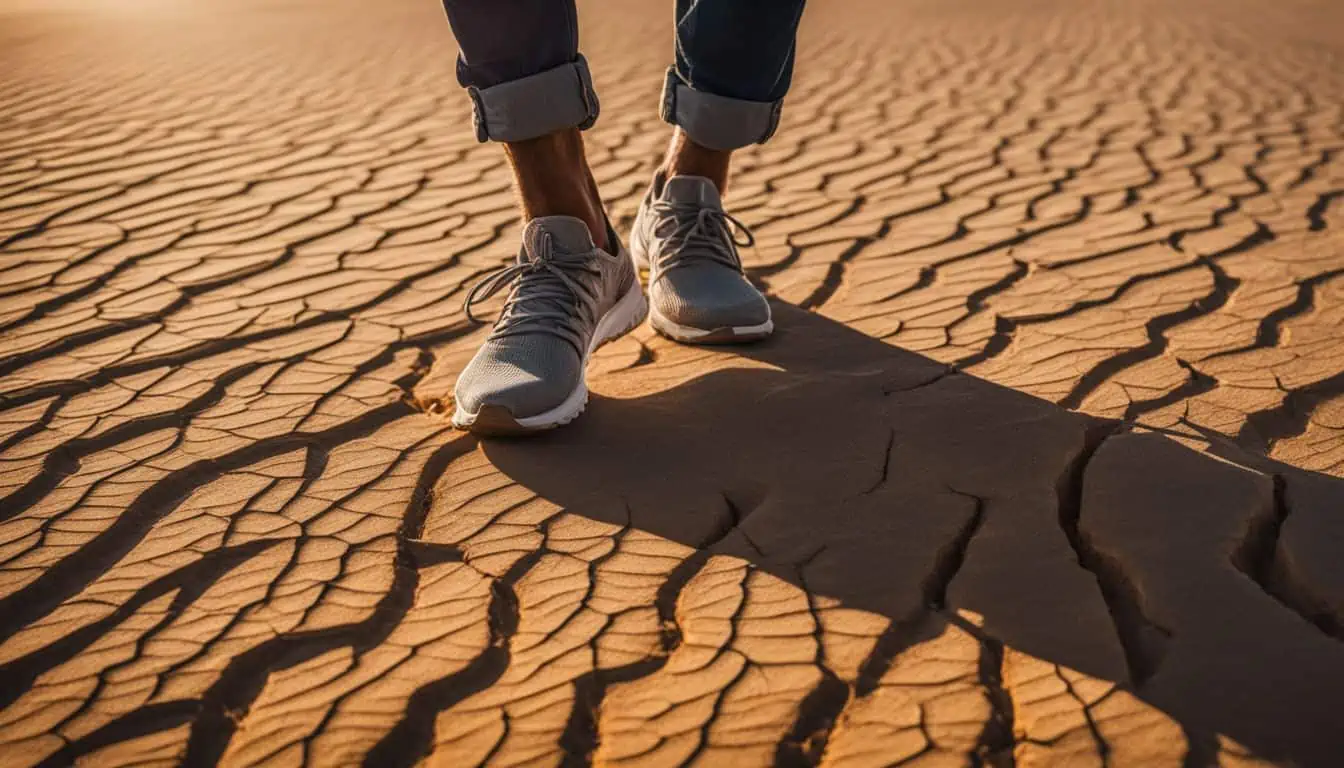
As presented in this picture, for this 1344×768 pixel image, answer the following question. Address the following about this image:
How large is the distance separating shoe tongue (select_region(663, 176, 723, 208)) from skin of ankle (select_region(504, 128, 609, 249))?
0.26 m

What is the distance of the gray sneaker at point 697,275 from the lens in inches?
87.2

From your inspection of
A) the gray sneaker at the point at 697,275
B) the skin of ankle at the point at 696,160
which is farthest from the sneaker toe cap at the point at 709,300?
the skin of ankle at the point at 696,160

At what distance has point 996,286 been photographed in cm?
266

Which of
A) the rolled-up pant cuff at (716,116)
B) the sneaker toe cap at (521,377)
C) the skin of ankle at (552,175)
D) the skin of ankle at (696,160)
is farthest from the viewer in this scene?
the skin of ankle at (696,160)

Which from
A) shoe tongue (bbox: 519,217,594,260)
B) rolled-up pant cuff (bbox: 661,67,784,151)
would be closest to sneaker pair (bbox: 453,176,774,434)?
shoe tongue (bbox: 519,217,594,260)

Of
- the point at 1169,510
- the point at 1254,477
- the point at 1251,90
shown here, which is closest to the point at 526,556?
the point at 1169,510

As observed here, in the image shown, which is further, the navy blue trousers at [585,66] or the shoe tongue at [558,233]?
the shoe tongue at [558,233]

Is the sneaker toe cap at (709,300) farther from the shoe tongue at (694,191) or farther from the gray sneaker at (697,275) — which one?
the shoe tongue at (694,191)

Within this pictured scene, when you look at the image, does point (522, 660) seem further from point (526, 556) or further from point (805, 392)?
point (805, 392)

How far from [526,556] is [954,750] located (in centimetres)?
66

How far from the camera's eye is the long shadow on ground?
4.29 feet

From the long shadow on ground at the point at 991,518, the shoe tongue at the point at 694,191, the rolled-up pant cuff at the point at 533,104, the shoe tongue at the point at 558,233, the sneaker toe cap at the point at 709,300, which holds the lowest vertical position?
the long shadow on ground at the point at 991,518

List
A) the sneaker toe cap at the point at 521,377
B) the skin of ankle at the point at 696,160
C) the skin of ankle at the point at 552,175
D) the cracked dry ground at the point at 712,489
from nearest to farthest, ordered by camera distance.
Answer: the cracked dry ground at the point at 712,489 < the sneaker toe cap at the point at 521,377 < the skin of ankle at the point at 552,175 < the skin of ankle at the point at 696,160

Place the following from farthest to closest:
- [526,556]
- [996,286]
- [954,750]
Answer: [996,286]
[526,556]
[954,750]
